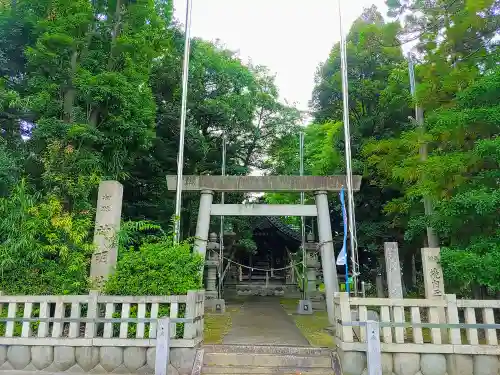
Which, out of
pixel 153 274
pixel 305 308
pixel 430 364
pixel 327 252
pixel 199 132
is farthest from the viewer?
pixel 199 132

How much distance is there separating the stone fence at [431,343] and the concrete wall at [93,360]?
2.51 metres

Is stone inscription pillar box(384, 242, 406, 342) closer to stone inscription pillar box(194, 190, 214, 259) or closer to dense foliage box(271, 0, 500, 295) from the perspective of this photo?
dense foliage box(271, 0, 500, 295)

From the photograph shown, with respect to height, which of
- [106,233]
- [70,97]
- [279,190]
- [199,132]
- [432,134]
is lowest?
[106,233]

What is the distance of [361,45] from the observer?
52.6 feet

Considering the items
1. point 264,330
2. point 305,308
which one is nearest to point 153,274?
point 264,330

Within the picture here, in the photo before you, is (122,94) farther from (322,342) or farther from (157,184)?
(322,342)

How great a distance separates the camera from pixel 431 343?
18.3ft

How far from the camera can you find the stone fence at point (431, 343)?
5.45m

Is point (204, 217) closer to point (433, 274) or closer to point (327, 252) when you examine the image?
point (327, 252)

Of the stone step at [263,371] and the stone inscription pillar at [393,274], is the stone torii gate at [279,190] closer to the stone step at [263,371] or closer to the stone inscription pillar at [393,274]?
the stone inscription pillar at [393,274]

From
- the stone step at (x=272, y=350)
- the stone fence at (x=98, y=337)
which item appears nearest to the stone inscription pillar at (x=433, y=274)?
the stone step at (x=272, y=350)

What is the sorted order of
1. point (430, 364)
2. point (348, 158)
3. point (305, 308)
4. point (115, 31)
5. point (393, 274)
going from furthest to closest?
point (115, 31) → point (305, 308) → point (348, 158) → point (393, 274) → point (430, 364)

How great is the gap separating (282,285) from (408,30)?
15.6 m

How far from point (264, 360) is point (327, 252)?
4807 millimetres
